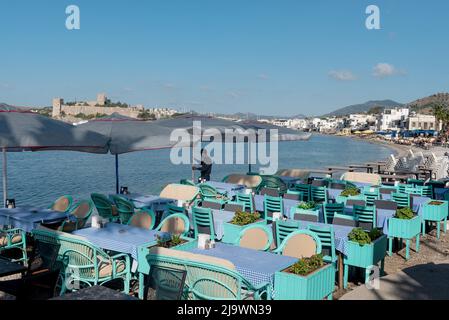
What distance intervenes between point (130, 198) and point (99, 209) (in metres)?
0.65

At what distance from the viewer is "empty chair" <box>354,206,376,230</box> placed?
7.04 m

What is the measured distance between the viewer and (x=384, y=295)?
382 cm

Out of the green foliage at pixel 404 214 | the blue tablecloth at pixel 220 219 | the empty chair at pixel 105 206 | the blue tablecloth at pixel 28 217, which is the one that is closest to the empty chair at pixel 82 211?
the blue tablecloth at pixel 28 217

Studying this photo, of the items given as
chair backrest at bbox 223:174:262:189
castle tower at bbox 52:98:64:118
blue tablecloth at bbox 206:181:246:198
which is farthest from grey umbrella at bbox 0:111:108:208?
castle tower at bbox 52:98:64:118

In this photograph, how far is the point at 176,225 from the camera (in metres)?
6.06

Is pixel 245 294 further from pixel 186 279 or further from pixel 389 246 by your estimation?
pixel 389 246

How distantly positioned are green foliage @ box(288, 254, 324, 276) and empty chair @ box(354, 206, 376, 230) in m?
3.03

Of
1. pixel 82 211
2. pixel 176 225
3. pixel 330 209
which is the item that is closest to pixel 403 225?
pixel 330 209

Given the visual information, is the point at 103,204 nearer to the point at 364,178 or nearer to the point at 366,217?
the point at 366,217

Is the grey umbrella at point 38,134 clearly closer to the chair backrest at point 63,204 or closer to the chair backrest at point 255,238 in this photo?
the chair backrest at point 63,204

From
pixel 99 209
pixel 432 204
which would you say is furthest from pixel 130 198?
pixel 432 204

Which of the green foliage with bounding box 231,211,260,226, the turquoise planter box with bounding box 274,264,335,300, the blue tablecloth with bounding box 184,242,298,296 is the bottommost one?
the turquoise planter box with bounding box 274,264,335,300

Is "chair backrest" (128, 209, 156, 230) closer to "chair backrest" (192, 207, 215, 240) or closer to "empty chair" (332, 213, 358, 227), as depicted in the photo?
"chair backrest" (192, 207, 215, 240)

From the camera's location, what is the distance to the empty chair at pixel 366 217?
7035mm
